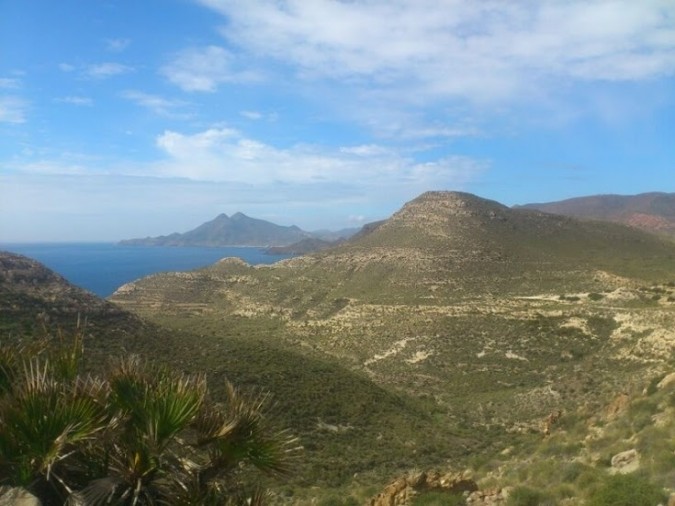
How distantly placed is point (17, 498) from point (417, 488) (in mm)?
7783

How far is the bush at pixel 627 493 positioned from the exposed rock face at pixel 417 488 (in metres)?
2.63

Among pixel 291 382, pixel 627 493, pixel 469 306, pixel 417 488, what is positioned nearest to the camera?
pixel 627 493

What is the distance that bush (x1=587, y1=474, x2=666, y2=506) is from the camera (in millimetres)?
7828

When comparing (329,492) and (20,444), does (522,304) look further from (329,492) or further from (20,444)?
(20,444)

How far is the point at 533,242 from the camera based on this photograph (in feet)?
234

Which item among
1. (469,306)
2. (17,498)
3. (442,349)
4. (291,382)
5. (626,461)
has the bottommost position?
(442,349)

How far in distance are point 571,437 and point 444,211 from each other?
68.8 metres

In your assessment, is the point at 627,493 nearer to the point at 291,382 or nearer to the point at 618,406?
the point at 618,406

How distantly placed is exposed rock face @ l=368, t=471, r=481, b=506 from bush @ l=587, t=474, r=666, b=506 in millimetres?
2632

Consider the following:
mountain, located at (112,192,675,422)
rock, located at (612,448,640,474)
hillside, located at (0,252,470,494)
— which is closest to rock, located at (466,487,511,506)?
rock, located at (612,448,640,474)

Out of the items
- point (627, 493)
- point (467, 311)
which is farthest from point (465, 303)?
point (627, 493)

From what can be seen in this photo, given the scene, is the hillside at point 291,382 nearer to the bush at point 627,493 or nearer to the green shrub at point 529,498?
the green shrub at point 529,498

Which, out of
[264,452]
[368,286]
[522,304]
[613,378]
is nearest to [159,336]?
[613,378]

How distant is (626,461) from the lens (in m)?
11.0
